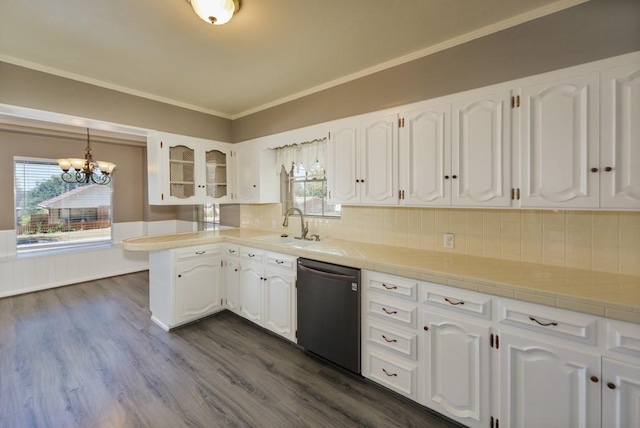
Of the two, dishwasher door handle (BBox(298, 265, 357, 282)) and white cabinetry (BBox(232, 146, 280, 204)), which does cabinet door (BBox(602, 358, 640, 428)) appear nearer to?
dishwasher door handle (BBox(298, 265, 357, 282))

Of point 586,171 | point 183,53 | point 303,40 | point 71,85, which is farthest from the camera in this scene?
point 71,85

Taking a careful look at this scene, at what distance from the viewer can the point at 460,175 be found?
1940 millimetres

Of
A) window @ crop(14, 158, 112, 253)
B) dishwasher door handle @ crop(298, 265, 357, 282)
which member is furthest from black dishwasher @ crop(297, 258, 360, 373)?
window @ crop(14, 158, 112, 253)

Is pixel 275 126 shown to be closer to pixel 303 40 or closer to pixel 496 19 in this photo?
pixel 303 40

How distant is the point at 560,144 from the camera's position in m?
1.59

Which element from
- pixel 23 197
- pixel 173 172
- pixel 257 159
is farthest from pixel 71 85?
pixel 23 197

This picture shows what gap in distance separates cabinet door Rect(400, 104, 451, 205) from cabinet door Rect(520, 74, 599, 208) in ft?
1.49

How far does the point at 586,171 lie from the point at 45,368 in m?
4.27

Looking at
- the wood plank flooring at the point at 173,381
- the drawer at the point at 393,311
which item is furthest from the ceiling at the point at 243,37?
the wood plank flooring at the point at 173,381

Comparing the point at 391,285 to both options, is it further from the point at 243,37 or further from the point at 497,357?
the point at 243,37

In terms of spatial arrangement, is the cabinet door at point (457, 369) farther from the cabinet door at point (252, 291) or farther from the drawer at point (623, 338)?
the cabinet door at point (252, 291)

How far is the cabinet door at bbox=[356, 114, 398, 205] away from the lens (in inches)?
88.8

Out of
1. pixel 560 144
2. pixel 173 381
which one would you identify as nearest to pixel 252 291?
pixel 173 381

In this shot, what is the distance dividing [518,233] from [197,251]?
121 inches
